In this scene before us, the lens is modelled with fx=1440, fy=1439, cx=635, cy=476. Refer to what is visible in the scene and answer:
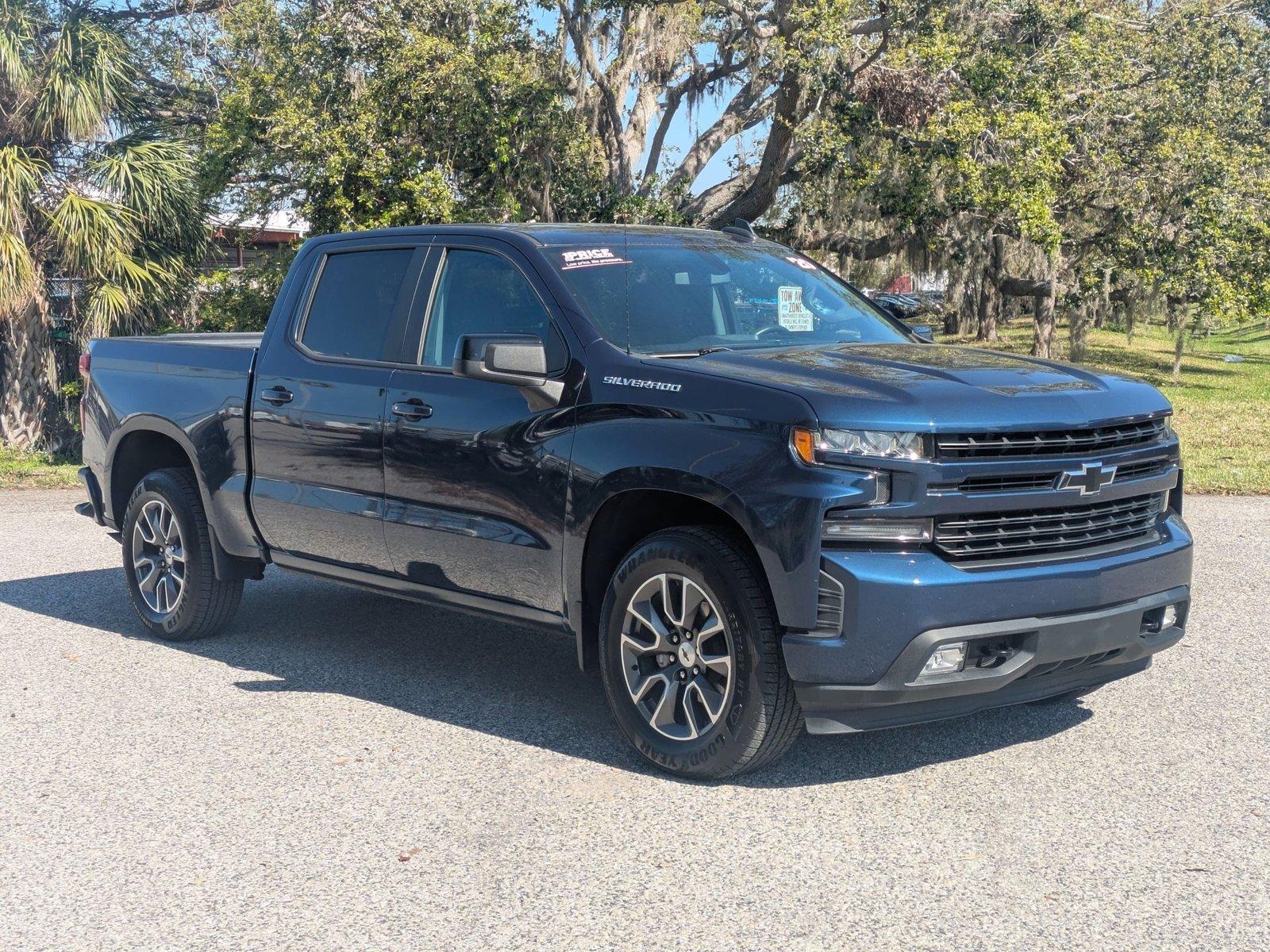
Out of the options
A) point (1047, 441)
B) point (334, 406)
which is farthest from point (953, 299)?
point (1047, 441)

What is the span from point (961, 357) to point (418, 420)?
2191 millimetres

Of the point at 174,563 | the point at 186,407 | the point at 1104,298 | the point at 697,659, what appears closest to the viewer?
the point at 697,659

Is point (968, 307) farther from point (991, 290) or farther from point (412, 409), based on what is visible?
point (412, 409)

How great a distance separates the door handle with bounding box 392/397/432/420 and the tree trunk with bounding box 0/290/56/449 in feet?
40.8

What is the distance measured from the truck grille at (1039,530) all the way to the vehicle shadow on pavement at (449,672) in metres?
0.95

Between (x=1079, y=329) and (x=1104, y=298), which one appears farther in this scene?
(x=1079, y=329)

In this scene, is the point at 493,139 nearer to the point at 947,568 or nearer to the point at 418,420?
the point at 418,420

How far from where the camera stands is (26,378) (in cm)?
1714

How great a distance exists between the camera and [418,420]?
5910 mm

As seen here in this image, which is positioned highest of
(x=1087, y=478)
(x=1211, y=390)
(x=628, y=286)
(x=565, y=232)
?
(x=565, y=232)

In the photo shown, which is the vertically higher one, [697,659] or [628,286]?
[628,286]

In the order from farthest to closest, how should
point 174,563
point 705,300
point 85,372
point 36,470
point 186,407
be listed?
point 36,470 < point 85,372 < point 174,563 < point 186,407 < point 705,300

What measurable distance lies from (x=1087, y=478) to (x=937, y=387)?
0.61m

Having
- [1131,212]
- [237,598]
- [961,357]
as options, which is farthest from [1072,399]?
[1131,212]
